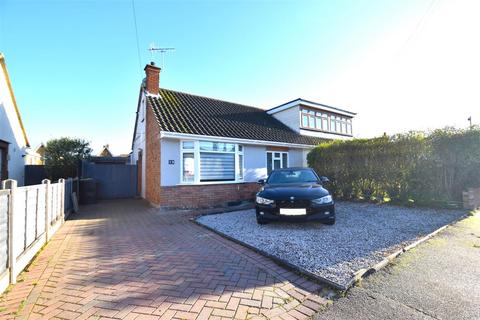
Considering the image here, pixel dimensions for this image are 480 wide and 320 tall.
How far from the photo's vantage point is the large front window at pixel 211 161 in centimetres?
876

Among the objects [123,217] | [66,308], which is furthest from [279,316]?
[123,217]

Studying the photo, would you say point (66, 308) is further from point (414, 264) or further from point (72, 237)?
point (414, 264)

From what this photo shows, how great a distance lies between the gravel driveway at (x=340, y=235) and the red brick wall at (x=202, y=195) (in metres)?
1.90

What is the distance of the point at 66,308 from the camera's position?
2.40 metres

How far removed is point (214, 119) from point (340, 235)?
26.8 ft

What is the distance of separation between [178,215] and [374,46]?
30.8ft

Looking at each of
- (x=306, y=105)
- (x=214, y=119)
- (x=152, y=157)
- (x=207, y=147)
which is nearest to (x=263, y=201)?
(x=207, y=147)

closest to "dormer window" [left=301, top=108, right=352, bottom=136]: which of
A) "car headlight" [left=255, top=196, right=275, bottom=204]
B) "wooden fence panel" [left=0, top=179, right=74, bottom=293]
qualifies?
"car headlight" [left=255, top=196, right=275, bottom=204]

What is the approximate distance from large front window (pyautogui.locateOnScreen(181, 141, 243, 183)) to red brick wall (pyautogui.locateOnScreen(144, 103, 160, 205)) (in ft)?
3.93

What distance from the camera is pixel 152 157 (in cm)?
998

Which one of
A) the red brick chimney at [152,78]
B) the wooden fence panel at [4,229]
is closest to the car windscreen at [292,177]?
the wooden fence panel at [4,229]

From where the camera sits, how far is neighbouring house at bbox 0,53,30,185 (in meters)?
9.45

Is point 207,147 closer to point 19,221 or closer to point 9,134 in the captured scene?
point 19,221

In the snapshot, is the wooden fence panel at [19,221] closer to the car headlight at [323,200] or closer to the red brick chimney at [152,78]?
the car headlight at [323,200]
